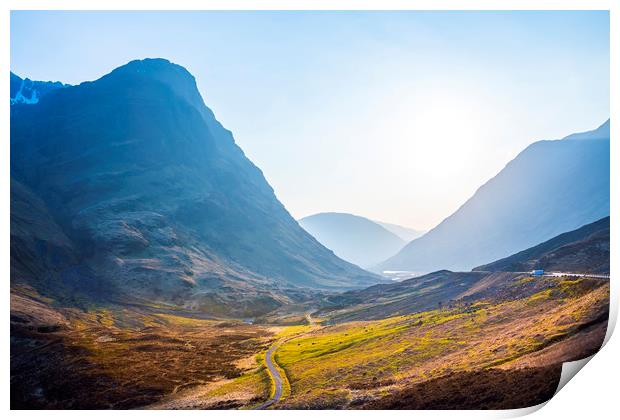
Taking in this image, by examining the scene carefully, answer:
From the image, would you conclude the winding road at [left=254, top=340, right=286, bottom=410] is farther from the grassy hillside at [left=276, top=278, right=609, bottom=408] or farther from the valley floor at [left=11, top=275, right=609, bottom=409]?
the grassy hillside at [left=276, top=278, right=609, bottom=408]

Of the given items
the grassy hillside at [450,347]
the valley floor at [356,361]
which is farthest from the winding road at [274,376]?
the grassy hillside at [450,347]

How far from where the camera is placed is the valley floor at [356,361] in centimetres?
6450

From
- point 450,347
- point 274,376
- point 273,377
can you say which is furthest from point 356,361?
point 450,347

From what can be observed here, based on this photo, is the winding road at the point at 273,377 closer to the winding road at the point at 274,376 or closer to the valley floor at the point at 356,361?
the winding road at the point at 274,376

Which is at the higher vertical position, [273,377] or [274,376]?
[273,377]

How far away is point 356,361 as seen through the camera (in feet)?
310

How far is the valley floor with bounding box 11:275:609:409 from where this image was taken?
64.5 metres

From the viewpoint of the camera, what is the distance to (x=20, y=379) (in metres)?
94.8

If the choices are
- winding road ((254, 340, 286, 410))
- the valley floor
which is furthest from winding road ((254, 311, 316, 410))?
the valley floor

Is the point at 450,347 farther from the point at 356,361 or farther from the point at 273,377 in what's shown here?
the point at 273,377

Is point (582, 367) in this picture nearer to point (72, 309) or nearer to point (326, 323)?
point (326, 323)
